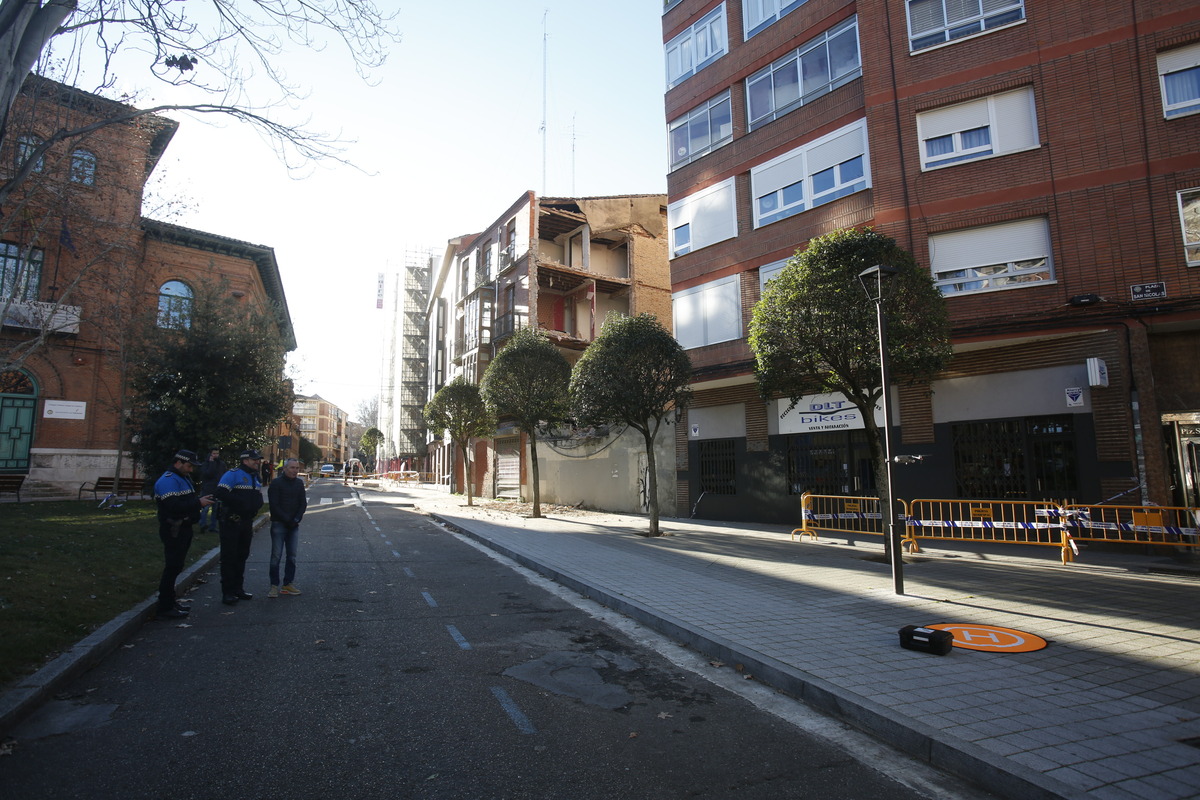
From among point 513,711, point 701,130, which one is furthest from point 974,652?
point 701,130

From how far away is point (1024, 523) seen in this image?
11.0 m

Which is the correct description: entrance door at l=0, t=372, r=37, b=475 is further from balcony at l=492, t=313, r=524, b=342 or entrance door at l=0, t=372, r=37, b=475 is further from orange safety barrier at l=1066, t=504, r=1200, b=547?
orange safety barrier at l=1066, t=504, r=1200, b=547

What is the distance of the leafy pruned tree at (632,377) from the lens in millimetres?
15172

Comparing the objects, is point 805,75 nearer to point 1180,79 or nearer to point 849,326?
point 1180,79

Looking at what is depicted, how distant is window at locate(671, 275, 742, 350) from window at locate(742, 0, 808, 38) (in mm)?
7565

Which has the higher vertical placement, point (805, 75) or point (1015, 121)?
point (805, 75)

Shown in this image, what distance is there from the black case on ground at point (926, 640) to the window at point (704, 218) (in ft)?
50.2

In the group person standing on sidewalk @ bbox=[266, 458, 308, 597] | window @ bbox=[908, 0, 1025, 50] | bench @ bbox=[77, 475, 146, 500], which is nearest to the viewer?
person standing on sidewalk @ bbox=[266, 458, 308, 597]

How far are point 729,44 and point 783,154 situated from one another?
4.76 meters

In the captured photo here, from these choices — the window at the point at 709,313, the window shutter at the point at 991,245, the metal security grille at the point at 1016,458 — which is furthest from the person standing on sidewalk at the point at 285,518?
the window shutter at the point at 991,245

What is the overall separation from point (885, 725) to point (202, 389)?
1743 cm

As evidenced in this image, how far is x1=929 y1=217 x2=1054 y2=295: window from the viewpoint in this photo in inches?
531

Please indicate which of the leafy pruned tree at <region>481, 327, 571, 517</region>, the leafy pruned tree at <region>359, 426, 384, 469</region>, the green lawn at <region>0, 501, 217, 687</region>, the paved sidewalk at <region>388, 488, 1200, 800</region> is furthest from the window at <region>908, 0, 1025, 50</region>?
the leafy pruned tree at <region>359, 426, 384, 469</region>

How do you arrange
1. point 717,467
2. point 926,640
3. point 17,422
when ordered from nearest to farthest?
point 926,640 → point 717,467 → point 17,422
